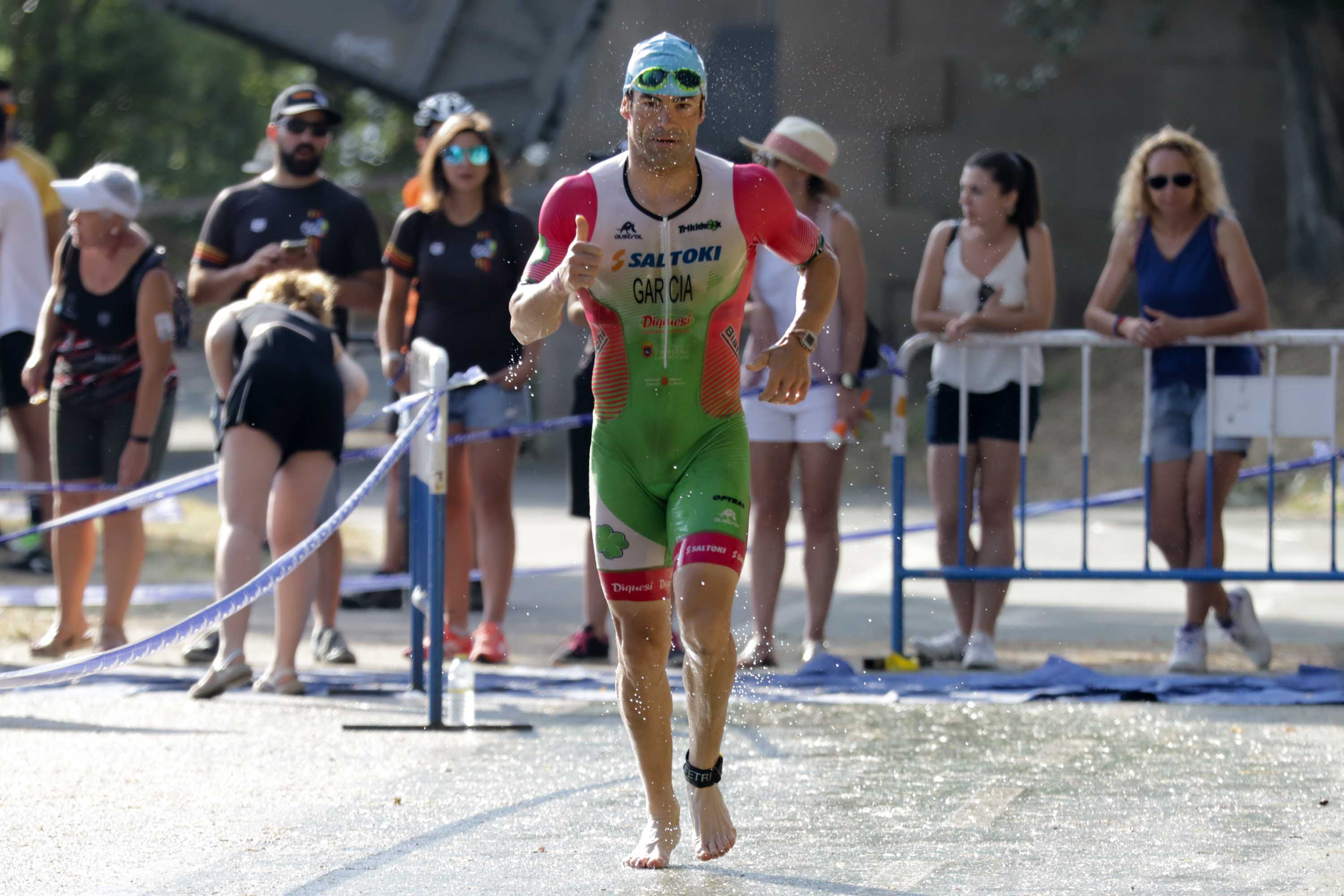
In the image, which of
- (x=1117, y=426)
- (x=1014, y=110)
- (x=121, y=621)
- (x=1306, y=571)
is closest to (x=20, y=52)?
(x=1014, y=110)

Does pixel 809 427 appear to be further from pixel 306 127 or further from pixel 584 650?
pixel 306 127

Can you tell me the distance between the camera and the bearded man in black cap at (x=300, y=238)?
27.5ft

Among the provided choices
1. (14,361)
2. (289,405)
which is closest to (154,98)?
(14,361)

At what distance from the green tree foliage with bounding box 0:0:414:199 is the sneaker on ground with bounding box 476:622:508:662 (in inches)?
973

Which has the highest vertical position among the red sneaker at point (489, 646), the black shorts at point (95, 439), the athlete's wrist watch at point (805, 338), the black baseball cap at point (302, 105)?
the black baseball cap at point (302, 105)

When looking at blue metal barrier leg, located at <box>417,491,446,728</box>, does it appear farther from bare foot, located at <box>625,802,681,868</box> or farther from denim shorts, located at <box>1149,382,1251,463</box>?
denim shorts, located at <box>1149,382,1251,463</box>

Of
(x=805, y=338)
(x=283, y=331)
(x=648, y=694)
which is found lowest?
(x=648, y=694)

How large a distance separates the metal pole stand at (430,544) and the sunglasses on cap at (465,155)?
2.96 ft

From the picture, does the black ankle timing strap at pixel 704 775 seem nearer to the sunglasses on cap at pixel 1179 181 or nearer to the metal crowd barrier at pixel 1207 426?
the metal crowd barrier at pixel 1207 426

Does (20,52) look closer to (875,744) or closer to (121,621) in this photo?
(121,621)

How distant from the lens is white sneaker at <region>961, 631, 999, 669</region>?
26.1 feet

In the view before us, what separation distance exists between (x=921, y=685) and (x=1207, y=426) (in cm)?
167

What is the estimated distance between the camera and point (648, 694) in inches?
194

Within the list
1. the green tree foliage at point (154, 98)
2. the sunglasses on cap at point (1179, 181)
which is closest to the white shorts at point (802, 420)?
the sunglasses on cap at point (1179, 181)
